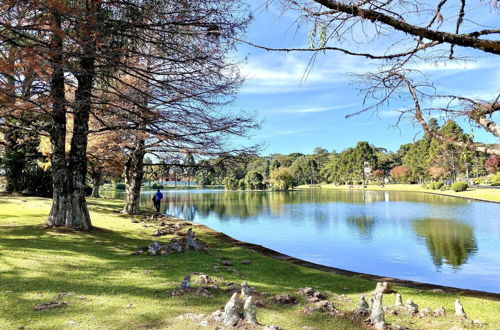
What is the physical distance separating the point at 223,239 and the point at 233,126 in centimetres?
398

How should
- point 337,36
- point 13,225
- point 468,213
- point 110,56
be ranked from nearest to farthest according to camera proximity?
point 337,36
point 110,56
point 13,225
point 468,213

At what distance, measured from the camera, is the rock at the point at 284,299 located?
492cm

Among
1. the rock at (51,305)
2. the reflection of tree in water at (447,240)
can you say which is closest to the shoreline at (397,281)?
the reflection of tree in water at (447,240)

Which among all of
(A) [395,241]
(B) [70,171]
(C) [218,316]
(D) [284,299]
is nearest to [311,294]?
(D) [284,299]

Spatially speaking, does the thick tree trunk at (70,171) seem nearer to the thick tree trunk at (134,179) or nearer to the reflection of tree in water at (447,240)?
the thick tree trunk at (134,179)

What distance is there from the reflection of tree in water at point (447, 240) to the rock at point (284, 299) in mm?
8527

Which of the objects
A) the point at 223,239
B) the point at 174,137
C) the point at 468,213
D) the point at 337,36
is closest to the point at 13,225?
the point at 174,137

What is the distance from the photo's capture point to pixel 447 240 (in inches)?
609

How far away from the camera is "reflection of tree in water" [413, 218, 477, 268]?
486 inches

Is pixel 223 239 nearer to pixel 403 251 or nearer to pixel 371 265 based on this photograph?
pixel 371 265

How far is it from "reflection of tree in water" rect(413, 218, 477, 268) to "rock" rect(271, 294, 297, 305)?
8527 millimetres

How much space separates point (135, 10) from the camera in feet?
28.0

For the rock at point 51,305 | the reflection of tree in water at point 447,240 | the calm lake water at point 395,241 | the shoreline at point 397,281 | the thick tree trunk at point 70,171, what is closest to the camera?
the rock at point 51,305

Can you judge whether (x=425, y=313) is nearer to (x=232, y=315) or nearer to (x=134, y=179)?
(x=232, y=315)
